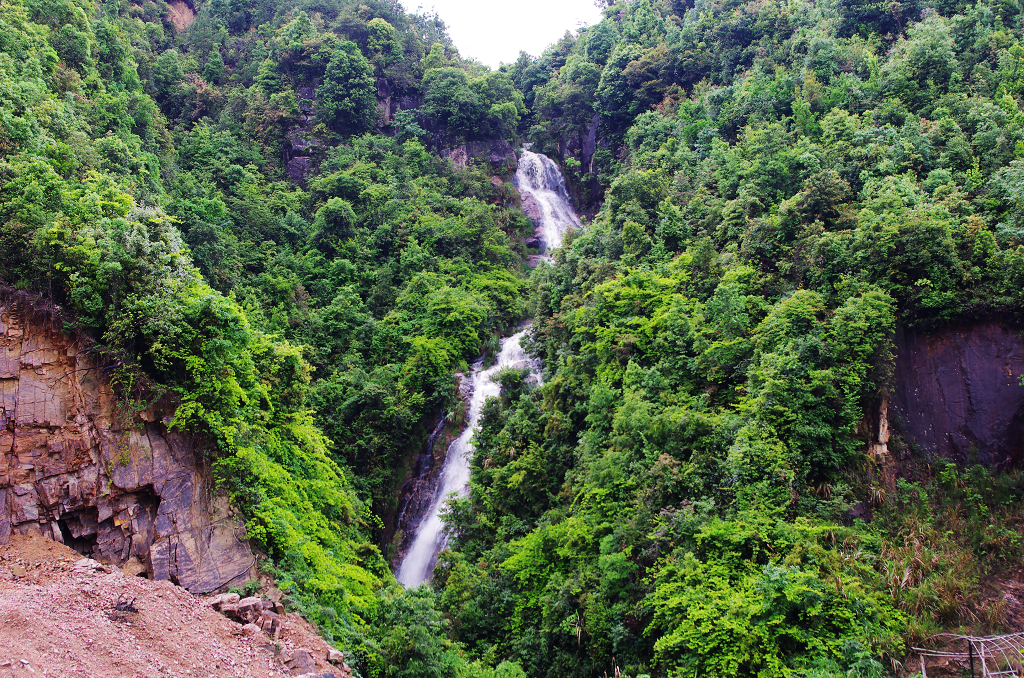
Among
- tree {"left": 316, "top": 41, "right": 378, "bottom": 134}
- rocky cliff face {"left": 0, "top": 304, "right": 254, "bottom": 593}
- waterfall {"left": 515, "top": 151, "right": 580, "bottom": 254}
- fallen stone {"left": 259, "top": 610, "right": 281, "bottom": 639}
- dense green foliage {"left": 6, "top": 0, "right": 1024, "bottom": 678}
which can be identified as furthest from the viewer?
tree {"left": 316, "top": 41, "right": 378, "bottom": 134}

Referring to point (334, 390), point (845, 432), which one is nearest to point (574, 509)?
point (845, 432)

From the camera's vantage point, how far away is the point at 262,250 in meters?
25.8

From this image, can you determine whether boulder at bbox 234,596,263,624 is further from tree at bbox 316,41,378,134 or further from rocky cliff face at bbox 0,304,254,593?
tree at bbox 316,41,378,134

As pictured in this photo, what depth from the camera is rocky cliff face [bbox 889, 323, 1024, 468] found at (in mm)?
10539

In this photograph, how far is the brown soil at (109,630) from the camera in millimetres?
8008

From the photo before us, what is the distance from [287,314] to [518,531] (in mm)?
13097

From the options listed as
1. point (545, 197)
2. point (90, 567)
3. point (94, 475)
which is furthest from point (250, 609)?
point (545, 197)

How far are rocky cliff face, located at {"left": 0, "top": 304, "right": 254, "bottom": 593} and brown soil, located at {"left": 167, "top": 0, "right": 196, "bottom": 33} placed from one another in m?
36.4

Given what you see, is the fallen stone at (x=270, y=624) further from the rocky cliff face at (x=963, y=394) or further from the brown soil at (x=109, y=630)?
the rocky cliff face at (x=963, y=394)

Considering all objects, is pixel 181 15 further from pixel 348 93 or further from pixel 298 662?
pixel 298 662

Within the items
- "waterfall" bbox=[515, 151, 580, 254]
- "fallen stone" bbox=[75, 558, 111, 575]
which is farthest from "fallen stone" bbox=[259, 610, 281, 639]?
"waterfall" bbox=[515, 151, 580, 254]

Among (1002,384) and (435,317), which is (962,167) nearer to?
(1002,384)

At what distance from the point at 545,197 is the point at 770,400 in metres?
26.0

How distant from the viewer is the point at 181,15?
39969mm
